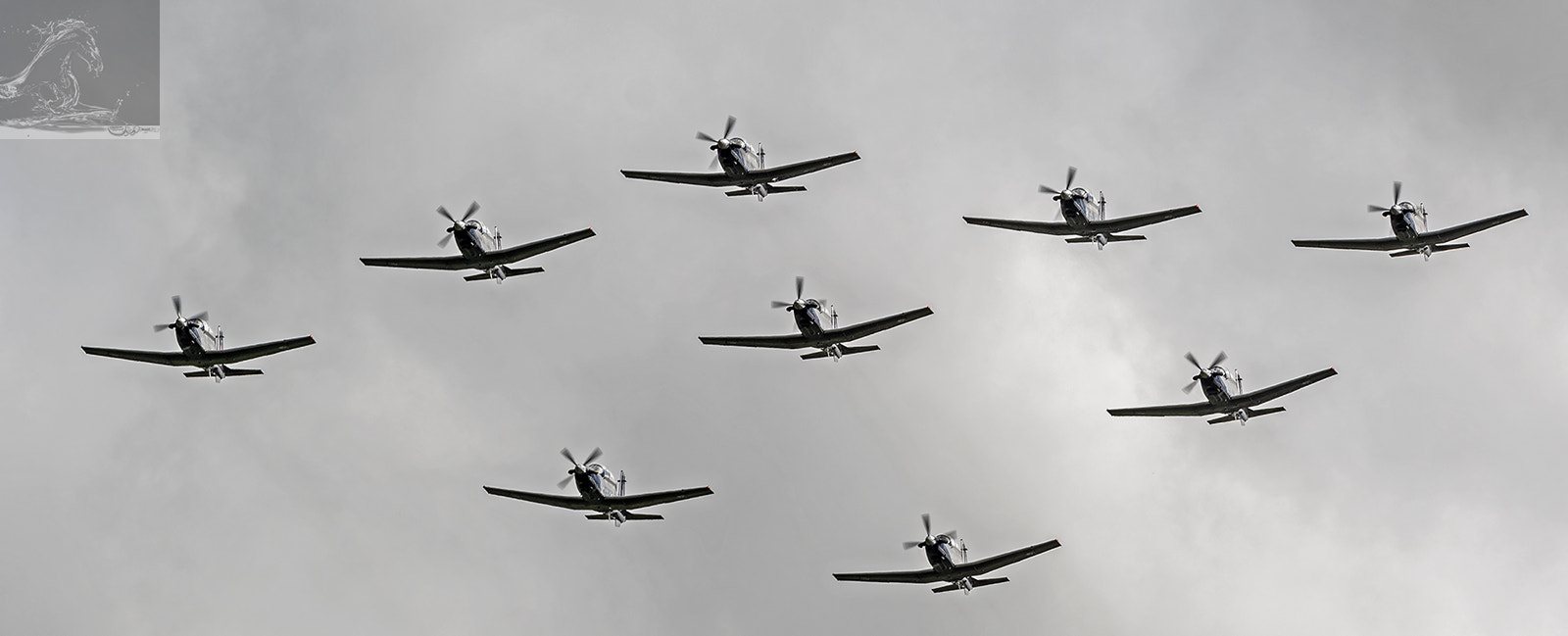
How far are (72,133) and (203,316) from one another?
108607mm

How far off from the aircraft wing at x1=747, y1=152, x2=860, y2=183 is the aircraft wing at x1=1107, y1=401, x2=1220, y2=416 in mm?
25445

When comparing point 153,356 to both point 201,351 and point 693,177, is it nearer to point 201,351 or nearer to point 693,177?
point 201,351

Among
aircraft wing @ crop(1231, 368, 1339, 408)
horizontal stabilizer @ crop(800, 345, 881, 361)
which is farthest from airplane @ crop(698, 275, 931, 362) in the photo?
aircraft wing @ crop(1231, 368, 1339, 408)

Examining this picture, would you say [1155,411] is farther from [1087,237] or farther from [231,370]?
[231,370]

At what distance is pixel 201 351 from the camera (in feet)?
302

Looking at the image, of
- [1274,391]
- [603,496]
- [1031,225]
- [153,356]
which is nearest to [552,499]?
[603,496]

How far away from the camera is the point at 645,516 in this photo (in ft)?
326

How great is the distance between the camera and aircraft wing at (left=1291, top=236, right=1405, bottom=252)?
10181cm

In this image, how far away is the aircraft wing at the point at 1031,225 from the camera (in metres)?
101

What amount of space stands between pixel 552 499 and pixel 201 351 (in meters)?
23.3

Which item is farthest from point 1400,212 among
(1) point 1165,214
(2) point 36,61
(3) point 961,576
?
(2) point 36,61

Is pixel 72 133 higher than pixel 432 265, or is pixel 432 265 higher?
A: pixel 72 133

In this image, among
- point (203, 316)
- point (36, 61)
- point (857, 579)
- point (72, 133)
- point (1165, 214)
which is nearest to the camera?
point (203, 316)

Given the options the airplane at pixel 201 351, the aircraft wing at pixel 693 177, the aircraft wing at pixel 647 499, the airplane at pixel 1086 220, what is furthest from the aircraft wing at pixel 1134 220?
the airplane at pixel 201 351
